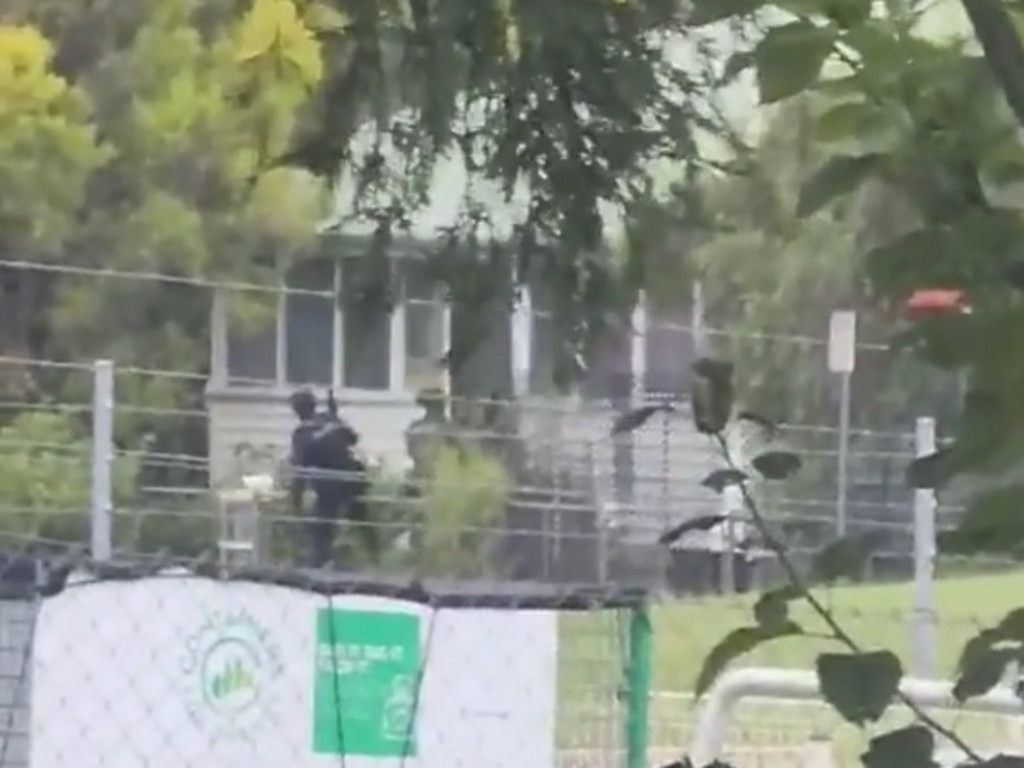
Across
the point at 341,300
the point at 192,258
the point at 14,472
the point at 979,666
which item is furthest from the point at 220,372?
the point at 979,666

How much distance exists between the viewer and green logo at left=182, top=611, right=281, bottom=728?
229 cm

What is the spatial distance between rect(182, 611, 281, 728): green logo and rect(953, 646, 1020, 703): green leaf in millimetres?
1578

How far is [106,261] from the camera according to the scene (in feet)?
22.5

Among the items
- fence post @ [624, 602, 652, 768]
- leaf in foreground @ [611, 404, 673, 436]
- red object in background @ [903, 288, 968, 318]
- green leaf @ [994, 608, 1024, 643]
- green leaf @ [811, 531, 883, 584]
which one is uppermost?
red object in background @ [903, 288, 968, 318]

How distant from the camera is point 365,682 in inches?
89.6

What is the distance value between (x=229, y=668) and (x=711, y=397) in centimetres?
164

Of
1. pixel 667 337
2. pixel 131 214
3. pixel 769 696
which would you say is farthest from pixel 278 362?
pixel 667 337

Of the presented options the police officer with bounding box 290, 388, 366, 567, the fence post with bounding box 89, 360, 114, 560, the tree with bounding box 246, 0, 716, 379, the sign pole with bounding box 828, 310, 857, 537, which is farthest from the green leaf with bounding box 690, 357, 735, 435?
the fence post with bounding box 89, 360, 114, 560

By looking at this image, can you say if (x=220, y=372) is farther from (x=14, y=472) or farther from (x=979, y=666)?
(x=979, y=666)

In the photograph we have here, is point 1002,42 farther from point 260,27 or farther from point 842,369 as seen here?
point 842,369

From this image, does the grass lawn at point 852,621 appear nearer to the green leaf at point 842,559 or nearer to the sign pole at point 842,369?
the green leaf at point 842,559

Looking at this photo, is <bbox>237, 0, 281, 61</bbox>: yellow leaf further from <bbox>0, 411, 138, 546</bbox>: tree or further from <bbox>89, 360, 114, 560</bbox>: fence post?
<bbox>0, 411, 138, 546</bbox>: tree

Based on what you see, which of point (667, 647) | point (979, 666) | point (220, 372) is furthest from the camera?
point (220, 372)

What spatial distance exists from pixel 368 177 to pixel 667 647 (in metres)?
1.47
